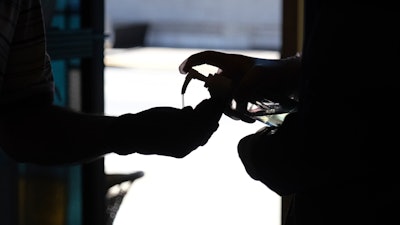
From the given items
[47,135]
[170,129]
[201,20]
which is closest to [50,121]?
[47,135]

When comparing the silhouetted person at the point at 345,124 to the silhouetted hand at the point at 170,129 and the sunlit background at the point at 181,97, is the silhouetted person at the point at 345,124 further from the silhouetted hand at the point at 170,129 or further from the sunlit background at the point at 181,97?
the sunlit background at the point at 181,97

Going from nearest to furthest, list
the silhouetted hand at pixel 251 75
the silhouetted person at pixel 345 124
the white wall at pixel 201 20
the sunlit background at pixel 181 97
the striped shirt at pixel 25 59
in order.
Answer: the silhouetted person at pixel 345 124 → the silhouetted hand at pixel 251 75 → the striped shirt at pixel 25 59 → the sunlit background at pixel 181 97 → the white wall at pixel 201 20

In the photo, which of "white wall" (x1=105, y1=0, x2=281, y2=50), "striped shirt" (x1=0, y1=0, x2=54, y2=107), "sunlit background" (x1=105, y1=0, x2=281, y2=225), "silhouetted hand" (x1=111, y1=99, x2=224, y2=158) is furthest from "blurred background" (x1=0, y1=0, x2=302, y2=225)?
"white wall" (x1=105, y1=0, x2=281, y2=50)

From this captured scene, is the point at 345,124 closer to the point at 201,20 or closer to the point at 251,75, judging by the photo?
the point at 251,75

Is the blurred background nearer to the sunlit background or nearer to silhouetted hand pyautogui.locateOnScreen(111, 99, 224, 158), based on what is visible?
the sunlit background

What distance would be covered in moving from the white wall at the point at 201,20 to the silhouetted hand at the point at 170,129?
1013 centimetres

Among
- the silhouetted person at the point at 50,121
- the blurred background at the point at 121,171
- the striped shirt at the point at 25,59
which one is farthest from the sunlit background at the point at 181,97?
the striped shirt at the point at 25,59

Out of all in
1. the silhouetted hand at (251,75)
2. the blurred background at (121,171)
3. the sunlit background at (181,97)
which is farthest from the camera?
the sunlit background at (181,97)

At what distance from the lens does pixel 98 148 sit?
1056 mm

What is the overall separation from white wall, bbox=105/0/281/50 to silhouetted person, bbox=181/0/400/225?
405 inches

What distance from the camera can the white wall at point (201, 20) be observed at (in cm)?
1130

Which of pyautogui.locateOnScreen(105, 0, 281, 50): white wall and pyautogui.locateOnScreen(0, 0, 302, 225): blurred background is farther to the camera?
pyautogui.locateOnScreen(105, 0, 281, 50): white wall

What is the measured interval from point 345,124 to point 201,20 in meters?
11.1

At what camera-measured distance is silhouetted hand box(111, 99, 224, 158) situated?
98 centimetres
